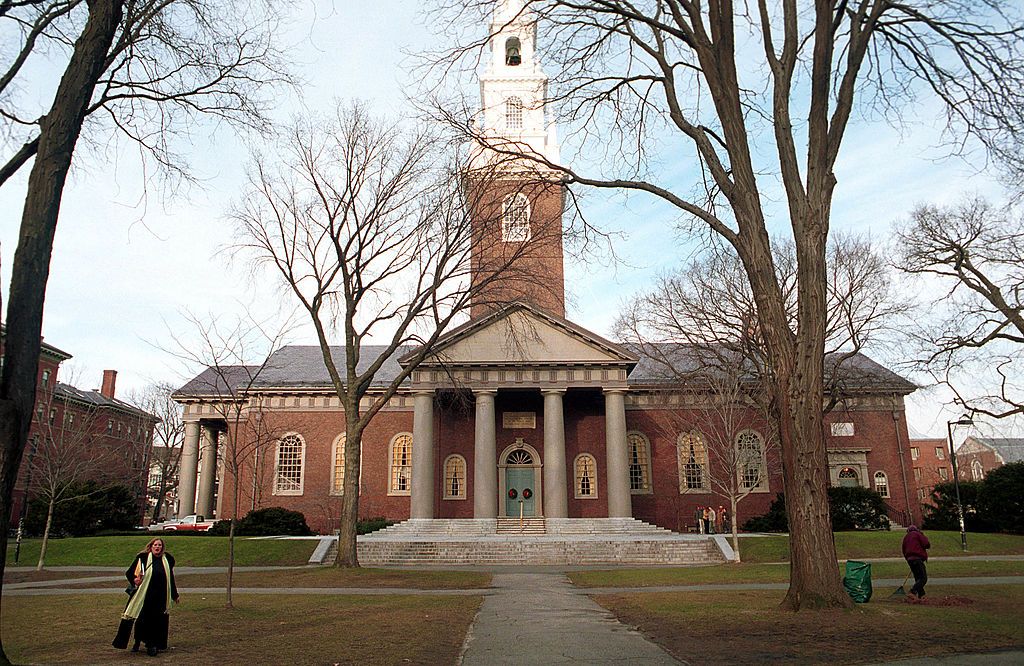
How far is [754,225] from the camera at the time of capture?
12648mm

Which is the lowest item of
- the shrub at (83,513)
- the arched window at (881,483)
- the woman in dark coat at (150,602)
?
the woman in dark coat at (150,602)

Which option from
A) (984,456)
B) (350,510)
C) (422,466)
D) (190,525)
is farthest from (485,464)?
(984,456)

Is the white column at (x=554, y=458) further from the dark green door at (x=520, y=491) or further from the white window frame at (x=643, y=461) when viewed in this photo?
the white window frame at (x=643, y=461)

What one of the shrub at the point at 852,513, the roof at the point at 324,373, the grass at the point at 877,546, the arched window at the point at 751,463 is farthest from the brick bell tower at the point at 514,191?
the shrub at the point at 852,513

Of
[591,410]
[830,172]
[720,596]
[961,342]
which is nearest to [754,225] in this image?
[830,172]

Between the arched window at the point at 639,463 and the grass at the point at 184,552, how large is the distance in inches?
707

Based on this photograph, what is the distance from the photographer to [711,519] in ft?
116

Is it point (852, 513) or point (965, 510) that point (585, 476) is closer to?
point (852, 513)

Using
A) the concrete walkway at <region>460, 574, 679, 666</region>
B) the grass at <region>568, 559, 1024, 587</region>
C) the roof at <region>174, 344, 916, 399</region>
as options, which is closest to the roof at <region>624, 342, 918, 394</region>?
the roof at <region>174, 344, 916, 399</region>

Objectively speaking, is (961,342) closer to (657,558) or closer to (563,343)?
(657,558)

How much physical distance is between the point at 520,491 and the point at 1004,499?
895 inches

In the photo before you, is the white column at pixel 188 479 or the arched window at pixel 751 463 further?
the white column at pixel 188 479

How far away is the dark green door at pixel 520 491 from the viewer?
122 ft

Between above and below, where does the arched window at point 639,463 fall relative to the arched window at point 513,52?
below
